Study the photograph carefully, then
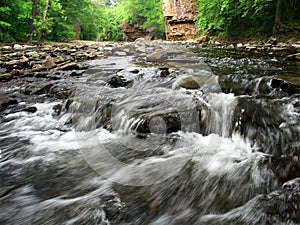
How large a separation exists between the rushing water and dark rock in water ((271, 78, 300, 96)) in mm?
14

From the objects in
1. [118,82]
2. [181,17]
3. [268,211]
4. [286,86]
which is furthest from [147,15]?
[268,211]

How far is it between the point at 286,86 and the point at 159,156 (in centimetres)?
226

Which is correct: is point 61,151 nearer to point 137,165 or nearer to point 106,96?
point 137,165

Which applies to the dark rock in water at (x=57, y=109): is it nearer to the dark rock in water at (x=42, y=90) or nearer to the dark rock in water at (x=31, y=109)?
the dark rock in water at (x=31, y=109)

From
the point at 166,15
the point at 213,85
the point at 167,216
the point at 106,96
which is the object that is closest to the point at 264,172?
the point at 167,216

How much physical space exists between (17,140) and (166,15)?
80.8ft

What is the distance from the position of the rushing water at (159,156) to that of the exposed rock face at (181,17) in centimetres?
2161

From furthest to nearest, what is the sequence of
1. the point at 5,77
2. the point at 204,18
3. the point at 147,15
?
the point at 147,15, the point at 204,18, the point at 5,77

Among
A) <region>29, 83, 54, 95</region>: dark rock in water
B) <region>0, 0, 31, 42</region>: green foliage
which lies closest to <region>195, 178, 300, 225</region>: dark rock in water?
<region>29, 83, 54, 95</region>: dark rock in water

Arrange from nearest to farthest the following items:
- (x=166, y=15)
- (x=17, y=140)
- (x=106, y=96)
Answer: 1. (x=17, y=140)
2. (x=106, y=96)
3. (x=166, y=15)

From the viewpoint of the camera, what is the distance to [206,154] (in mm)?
2381

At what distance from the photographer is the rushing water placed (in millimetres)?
1651

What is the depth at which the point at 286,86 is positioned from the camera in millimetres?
3449

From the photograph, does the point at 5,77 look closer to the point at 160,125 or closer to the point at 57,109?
the point at 57,109
